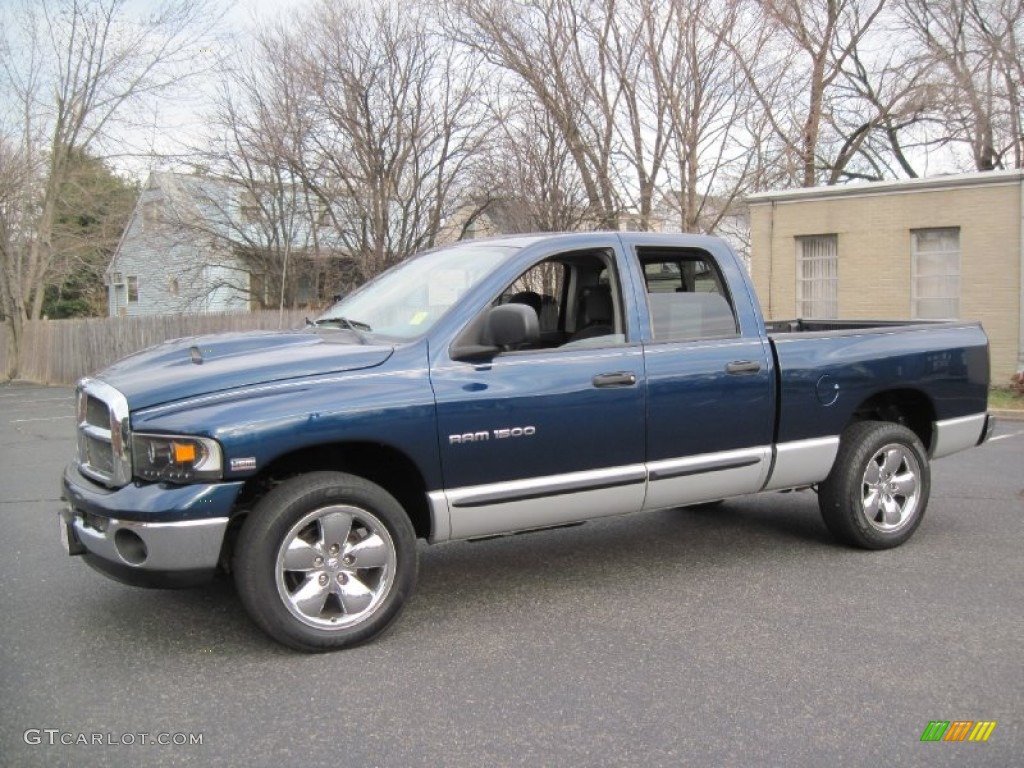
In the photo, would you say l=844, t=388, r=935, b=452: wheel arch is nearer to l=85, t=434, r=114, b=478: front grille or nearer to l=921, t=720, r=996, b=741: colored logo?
l=921, t=720, r=996, b=741: colored logo

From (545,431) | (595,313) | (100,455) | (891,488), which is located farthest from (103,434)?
(891,488)

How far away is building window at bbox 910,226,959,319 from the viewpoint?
53.1 feet

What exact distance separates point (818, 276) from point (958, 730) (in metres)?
15.4

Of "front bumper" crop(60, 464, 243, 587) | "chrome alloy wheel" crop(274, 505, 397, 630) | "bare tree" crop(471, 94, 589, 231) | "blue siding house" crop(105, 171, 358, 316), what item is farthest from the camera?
"blue siding house" crop(105, 171, 358, 316)

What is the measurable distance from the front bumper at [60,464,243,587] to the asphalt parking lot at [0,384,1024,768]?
44 centimetres

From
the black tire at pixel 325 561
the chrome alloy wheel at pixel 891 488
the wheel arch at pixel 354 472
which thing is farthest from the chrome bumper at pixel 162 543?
the chrome alloy wheel at pixel 891 488

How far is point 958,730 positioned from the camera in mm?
3373

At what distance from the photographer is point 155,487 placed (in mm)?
3838

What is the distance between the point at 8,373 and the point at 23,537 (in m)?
25.3

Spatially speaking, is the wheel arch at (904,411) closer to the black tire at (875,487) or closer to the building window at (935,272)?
the black tire at (875,487)

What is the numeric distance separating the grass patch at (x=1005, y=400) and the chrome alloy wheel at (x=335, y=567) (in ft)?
39.2

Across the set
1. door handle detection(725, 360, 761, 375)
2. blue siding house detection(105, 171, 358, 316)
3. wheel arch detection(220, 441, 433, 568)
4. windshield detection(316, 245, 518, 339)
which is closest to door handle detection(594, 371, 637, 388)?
door handle detection(725, 360, 761, 375)

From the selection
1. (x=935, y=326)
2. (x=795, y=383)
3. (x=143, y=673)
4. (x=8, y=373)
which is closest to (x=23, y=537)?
(x=143, y=673)

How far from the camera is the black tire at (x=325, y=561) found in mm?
3949
